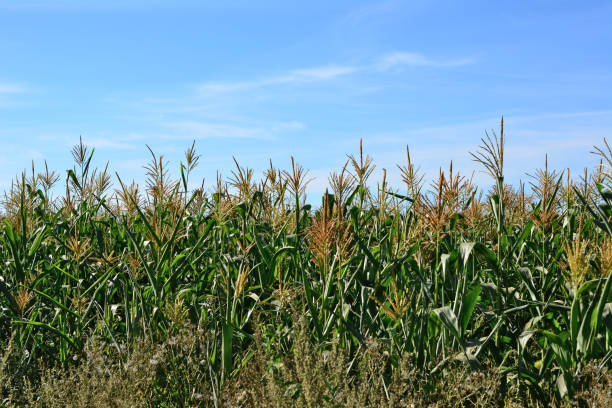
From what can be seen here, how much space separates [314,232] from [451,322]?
737 millimetres

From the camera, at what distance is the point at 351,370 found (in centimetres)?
287

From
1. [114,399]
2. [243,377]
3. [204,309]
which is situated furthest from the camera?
[204,309]

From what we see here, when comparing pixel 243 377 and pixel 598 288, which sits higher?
pixel 598 288

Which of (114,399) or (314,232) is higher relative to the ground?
(314,232)

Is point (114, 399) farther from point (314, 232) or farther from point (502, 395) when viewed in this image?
point (502, 395)

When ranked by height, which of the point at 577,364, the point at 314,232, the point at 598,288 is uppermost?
the point at 314,232

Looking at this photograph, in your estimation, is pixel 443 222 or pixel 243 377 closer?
pixel 443 222

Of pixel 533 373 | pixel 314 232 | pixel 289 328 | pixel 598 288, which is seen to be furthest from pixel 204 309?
pixel 598 288

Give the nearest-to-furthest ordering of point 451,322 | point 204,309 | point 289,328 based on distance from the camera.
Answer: point 451,322 < point 289,328 < point 204,309

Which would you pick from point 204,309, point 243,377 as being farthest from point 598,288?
point 204,309

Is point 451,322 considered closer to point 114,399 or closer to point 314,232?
point 314,232

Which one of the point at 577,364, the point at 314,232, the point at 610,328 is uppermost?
the point at 314,232

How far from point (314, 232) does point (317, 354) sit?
602mm

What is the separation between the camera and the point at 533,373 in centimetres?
278
